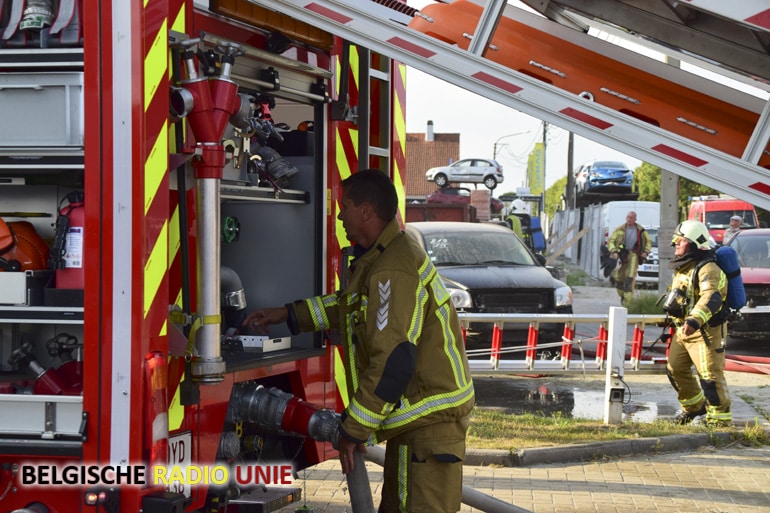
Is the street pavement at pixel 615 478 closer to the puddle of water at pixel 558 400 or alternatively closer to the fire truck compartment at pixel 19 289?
the puddle of water at pixel 558 400

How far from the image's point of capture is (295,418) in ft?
14.5

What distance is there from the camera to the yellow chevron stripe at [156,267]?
3.49 m

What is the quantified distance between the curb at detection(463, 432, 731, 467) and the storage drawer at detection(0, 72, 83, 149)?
5.01m

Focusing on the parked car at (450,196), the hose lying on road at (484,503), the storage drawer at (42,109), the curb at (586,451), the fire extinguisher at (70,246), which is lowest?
the curb at (586,451)

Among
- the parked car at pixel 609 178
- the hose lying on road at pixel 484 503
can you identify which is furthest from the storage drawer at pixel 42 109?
the parked car at pixel 609 178

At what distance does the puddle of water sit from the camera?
10.4 m

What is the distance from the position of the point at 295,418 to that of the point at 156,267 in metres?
1.18

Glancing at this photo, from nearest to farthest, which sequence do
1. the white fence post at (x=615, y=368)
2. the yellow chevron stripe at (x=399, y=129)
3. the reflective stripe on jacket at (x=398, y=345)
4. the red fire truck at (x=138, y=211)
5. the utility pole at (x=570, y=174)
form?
the red fire truck at (x=138, y=211) → the reflective stripe on jacket at (x=398, y=345) → the yellow chevron stripe at (x=399, y=129) → the white fence post at (x=615, y=368) → the utility pole at (x=570, y=174)

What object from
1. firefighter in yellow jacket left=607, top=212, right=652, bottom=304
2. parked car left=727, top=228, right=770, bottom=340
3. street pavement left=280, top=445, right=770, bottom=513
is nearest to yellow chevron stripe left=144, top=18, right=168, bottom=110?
street pavement left=280, top=445, right=770, bottom=513

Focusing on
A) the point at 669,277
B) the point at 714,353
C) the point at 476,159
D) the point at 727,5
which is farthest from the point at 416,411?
the point at 476,159

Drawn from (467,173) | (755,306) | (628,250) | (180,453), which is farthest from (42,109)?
(467,173)

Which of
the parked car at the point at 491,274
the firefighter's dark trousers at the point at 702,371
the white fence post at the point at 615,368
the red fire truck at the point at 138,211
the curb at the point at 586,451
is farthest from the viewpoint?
the parked car at the point at 491,274

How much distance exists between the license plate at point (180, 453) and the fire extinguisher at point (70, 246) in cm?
66

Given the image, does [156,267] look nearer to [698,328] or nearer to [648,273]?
[698,328]
